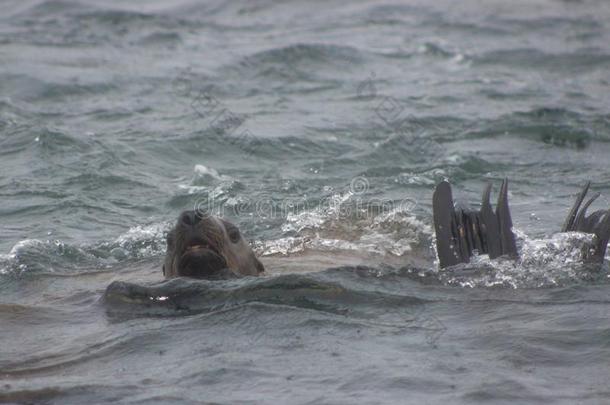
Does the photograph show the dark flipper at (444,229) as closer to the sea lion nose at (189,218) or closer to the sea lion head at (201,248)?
the sea lion head at (201,248)

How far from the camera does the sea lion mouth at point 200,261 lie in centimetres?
605

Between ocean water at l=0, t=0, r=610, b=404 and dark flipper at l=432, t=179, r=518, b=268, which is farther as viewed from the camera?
dark flipper at l=432, t=179, r=518, b=268

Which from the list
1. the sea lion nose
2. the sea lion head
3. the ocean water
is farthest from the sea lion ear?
the sea lion nose

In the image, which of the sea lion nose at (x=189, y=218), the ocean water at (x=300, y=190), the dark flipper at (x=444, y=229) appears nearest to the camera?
the ocean water at (x=300, y=190)

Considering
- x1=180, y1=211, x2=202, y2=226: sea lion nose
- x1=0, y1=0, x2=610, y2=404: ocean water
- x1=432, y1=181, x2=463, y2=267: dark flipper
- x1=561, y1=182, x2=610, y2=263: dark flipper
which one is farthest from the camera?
x1=432, y1=181, x2=463, y2=267: dark flipper

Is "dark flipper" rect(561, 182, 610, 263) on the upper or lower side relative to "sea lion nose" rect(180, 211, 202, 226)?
lower

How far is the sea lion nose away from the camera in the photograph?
5984 mm

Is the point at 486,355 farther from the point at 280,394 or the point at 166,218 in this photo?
the point at 166,218

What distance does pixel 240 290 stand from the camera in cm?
592

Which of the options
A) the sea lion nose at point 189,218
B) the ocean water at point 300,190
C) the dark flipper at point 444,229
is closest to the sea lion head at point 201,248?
the sea lion nose at point 189,218

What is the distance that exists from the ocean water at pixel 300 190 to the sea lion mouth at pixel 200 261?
0.45 feet

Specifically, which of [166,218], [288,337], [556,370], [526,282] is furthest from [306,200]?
[556,370]

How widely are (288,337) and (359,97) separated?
7.52 m

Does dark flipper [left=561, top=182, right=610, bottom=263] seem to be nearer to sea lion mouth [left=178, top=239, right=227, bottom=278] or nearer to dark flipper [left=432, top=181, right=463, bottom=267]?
dark flipper [left=432, top=181, right=463, bottom=267]
